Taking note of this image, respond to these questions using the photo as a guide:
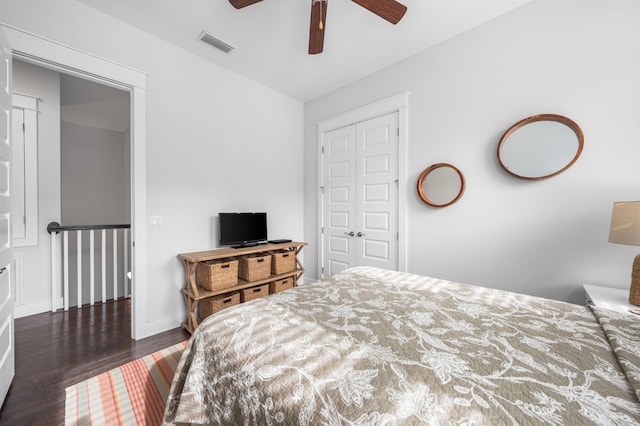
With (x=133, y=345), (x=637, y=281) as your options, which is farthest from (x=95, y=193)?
(x=637, y=281)

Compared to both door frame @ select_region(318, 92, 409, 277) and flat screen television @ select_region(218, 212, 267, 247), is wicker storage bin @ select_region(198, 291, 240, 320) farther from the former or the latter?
door frame @ select_region(318, 92, 409, 277)

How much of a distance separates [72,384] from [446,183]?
339cm

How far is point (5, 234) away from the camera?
1593mm

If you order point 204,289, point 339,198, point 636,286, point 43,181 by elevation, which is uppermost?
point 43,181

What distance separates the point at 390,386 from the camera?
2.24 ft

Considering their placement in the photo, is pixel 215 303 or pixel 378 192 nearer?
pixel 215 303

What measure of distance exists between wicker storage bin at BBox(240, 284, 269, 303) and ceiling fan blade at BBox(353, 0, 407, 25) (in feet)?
8.91

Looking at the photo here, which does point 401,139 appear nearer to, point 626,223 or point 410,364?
point 626,223

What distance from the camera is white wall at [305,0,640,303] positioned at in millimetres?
1771

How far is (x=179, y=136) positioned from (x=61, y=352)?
84.1 inches

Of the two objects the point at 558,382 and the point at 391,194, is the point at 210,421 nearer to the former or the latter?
the point at 558,382

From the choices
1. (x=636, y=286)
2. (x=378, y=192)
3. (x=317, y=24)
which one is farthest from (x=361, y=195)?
(x=636, y=286)

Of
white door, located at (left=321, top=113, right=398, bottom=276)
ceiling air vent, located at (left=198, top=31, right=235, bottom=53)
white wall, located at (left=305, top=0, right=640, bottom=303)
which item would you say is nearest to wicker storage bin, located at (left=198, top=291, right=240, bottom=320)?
white door, located at (left=321, top=113, right=398, bottom=276)

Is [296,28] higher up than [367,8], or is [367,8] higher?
[296,28]
